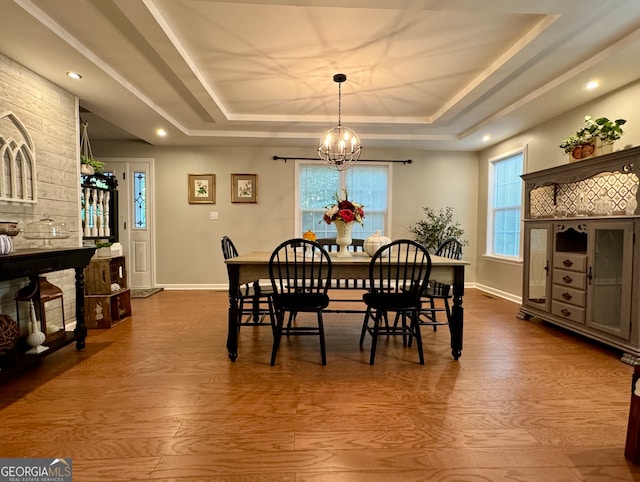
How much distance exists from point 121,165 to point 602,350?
6.41 meters

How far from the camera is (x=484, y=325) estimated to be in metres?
3.50

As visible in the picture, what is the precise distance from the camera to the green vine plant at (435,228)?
17.6 ft

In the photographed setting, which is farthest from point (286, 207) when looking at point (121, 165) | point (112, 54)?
point (112, 54)

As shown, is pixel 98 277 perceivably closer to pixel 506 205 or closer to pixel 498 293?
pixel 498 293

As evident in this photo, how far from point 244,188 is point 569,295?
4.43 m

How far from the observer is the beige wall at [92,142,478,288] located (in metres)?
5.34

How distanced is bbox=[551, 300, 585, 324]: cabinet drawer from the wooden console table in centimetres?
425

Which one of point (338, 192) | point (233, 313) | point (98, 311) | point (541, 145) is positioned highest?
point (541, 145)

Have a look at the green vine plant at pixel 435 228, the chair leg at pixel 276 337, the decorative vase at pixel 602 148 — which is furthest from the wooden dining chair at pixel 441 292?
the green vine plant at pixel 435 228

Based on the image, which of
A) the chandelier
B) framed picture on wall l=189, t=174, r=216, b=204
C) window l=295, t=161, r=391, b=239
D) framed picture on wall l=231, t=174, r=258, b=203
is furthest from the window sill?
framed picture on wall l=189, t=174, r=216, b=204

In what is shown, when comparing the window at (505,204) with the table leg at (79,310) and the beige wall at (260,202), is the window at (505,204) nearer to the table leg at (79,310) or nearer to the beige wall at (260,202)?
the beige wall at (260,202)

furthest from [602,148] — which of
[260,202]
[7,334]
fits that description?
[7,334]

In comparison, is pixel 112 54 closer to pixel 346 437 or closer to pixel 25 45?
pixel 25 45

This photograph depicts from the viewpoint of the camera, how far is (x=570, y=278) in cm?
307
